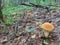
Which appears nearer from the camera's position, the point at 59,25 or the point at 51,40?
the point at 51,40

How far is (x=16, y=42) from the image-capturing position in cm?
445

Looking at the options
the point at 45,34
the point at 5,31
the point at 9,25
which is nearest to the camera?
the point at 45,34

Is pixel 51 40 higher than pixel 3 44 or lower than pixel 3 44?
higher

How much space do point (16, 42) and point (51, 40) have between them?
1075 millimetres

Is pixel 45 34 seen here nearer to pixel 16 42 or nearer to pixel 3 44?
pixel 16 42

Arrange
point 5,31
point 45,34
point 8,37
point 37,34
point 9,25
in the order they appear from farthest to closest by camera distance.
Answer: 1. point 9,25
2. point 5,31
3. point 8,37
4. point 37,34
5. point 45,34

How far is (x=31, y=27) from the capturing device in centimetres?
491

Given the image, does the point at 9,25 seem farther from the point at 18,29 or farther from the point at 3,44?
the point at 3,44

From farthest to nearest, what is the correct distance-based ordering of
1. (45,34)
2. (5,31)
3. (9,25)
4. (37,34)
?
(9,25) → (5,31) → (37,34) → (45,34)

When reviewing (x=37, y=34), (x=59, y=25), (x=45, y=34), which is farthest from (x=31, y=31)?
(x=59, y=25)

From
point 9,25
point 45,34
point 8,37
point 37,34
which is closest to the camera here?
point 45,34

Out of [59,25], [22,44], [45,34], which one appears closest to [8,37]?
[22,44]

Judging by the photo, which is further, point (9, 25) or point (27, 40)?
point (9, 25)

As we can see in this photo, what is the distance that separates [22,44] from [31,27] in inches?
34.0
